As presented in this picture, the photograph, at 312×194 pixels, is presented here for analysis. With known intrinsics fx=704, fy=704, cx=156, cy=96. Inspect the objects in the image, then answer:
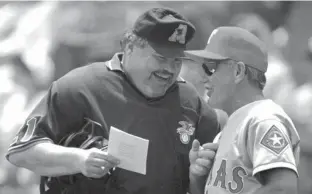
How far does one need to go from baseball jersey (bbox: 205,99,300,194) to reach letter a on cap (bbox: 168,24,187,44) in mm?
495

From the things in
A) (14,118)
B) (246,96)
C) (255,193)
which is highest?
(246,96)

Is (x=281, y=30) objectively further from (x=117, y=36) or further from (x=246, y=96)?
(x=246, y=96)

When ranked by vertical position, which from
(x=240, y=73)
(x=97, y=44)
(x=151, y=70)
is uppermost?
(x=240, y=73)

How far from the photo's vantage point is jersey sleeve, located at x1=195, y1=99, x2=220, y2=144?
3.11m

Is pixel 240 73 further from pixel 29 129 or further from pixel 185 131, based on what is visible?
pixel 29 129

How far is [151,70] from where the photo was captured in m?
2.94

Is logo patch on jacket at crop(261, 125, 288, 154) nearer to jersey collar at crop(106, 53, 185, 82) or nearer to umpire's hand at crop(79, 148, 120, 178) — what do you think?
umpire's hand at crop(79, 148, 120, 178)

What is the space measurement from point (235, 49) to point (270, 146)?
54 cm

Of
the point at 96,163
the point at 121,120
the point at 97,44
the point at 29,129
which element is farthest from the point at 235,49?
the point at 97,44

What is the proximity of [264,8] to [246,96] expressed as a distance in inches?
157

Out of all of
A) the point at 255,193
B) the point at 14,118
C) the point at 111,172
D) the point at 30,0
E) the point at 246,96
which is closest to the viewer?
the point at 255,193

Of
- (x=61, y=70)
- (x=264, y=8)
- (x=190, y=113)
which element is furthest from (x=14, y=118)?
(x=190, y=113)

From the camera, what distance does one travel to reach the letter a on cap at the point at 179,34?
2.94 metres

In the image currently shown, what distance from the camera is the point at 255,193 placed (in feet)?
7.88
